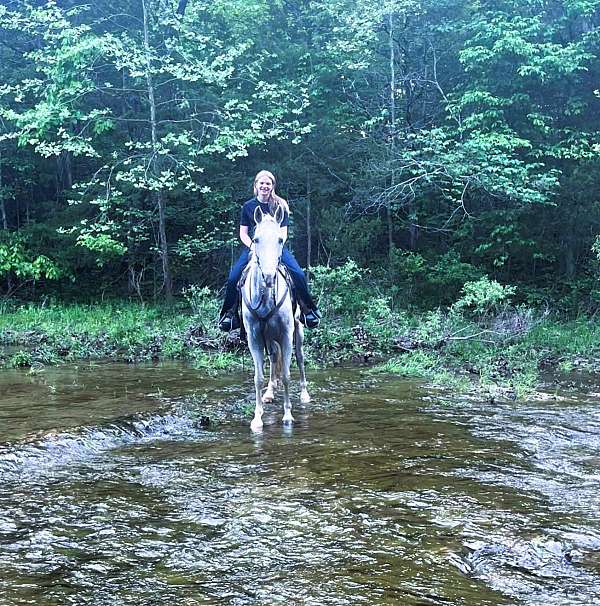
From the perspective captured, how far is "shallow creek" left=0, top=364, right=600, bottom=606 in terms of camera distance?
327 centimetres

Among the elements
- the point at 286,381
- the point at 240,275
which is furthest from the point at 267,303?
the point at 240,275

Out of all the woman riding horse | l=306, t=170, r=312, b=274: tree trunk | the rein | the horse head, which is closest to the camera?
the horse head

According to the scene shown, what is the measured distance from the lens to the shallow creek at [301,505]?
10.7 ft

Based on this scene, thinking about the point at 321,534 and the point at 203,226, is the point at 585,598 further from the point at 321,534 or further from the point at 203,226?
the point at 203,226

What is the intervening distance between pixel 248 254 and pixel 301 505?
4.38 meters

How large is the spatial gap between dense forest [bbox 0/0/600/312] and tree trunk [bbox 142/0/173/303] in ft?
0.25

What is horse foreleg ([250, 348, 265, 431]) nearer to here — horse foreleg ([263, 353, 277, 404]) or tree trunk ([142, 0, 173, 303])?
horse foreleg ([263, 353, 277, 404])

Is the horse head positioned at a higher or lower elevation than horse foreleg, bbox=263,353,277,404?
higher

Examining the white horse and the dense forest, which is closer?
the white horse

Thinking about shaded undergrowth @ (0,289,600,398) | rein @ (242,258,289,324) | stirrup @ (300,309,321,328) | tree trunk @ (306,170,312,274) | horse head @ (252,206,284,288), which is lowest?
shaded undergrowth @ (0,289,600,398)

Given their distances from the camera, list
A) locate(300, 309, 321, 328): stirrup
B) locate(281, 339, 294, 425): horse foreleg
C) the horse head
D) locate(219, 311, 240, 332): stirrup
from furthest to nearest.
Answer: locate(300, 309, 321, 328): stirrup, locate(219, 311, 240, 332): stirrup, locate(281, 339, 294, 425): horse foreleg, the horse head

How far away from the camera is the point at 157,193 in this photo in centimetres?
2078

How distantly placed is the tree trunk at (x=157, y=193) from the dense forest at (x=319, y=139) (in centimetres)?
8

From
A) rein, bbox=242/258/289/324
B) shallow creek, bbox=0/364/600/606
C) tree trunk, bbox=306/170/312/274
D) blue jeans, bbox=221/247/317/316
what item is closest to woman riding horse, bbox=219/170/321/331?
blue jeans, bbox=221/247/317/316
